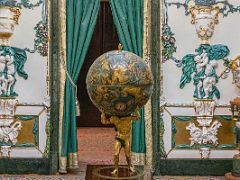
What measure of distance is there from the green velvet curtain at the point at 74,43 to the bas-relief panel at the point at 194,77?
3.34 ft

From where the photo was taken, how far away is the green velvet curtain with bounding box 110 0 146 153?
6.25 metres

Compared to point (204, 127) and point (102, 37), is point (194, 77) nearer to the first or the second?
point (204, 127)

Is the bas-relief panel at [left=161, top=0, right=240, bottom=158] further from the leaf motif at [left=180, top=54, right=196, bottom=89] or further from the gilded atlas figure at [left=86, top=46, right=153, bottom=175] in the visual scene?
the gilded atlas figure at [left=86, top=46, right=153, bottom=175]

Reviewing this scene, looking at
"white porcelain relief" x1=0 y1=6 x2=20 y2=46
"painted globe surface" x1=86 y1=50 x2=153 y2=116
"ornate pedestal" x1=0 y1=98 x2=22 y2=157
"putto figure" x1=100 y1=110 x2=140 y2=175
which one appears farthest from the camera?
"ornate pedestal" x1=0 y1=98 x2=22 y2=157

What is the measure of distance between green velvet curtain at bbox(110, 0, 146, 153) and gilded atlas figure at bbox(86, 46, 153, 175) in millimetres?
2448

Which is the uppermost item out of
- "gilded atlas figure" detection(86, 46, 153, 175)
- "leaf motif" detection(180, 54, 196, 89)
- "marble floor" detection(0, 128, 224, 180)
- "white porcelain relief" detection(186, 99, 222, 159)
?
"leaf motif" detection(180, 54, 196, 89)

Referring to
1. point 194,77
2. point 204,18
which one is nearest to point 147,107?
point 194,77

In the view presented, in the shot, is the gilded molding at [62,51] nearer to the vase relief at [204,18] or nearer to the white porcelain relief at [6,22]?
the white porcelain relief at [6,22]

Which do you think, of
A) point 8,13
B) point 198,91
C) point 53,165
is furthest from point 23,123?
point 198,91

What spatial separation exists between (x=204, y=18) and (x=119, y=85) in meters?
3.00

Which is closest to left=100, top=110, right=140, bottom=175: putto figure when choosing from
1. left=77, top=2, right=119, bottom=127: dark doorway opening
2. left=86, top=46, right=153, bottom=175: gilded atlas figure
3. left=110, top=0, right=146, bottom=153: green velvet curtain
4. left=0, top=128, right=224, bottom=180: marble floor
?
left=86, top=46, right=153, bottom=175: gilded atlas figure

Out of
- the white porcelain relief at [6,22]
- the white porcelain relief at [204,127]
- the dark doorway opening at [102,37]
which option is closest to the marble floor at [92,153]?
the white porcelain relief at [204,127]

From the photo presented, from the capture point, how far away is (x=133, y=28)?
627cm

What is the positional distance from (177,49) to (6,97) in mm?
2434
